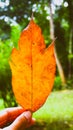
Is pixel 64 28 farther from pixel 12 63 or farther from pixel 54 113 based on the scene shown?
pixel 12 63

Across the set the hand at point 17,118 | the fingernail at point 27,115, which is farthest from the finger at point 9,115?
the fingernail at point 27,115

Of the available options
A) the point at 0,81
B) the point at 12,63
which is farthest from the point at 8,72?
the point at 12,63

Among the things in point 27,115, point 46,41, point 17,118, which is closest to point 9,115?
point 17,118

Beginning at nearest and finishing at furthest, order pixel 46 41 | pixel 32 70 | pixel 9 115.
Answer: pixel 32 70
pixel 9 115
pixel 46 41

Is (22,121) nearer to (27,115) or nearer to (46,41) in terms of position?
(27,115)

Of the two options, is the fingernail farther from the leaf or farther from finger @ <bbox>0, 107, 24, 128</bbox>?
finger @ <bbox>0, 107, 24, 128</bbox>

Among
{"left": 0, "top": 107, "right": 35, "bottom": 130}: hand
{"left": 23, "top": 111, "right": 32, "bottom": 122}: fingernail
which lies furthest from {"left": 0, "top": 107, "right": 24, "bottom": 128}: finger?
{"left": 23, "top": 111, "right": 32, "bottom": 122}: fingernail

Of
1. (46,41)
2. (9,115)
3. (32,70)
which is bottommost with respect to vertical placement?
(46,41)
